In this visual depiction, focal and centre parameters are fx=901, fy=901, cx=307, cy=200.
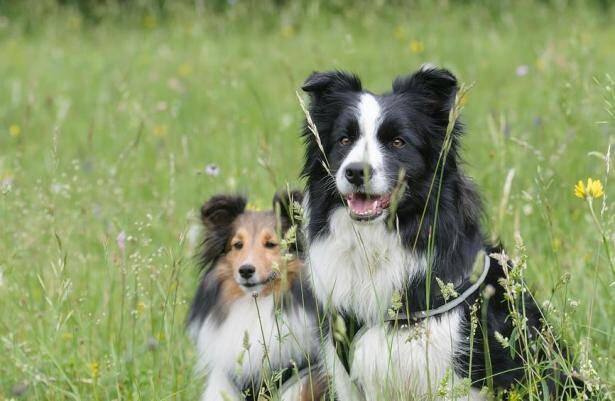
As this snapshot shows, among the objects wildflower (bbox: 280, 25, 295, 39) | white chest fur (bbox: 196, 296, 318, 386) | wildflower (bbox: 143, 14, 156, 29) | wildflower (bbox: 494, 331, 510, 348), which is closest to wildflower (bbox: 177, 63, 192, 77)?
wildflower (bbox: 280, 25, 295, 39)

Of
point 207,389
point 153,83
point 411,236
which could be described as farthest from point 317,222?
point 153,83

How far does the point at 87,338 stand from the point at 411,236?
1.53m

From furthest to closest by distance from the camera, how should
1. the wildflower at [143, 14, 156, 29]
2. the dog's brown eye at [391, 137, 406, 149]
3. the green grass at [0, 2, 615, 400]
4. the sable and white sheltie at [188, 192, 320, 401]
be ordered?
the wildflower at [143, 14, 156, 29], the sable and white sheltie at [188, 192, 320, 401], the green grass at [0, 2, 615, 400], the dog's brown eye at [391, 137, 406, 149]

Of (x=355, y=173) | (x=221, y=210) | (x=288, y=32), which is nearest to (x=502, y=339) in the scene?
(x=355, y=173)

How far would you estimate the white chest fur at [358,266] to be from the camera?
3.31m

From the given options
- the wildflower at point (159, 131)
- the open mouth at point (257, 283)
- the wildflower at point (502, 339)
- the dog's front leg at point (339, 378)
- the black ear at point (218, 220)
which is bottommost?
the dog's front leg at point (339, 378)

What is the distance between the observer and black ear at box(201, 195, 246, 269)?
4211 mm

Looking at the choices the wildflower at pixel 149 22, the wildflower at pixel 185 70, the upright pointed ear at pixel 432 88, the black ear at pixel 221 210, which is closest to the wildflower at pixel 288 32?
the wildflower at pixel 185 70

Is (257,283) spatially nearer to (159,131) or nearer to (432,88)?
(432,88)

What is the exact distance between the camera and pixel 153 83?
9.62 meters

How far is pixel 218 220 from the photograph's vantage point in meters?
4.25

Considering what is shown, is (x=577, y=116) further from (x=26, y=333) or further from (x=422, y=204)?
(x=26, y=333)

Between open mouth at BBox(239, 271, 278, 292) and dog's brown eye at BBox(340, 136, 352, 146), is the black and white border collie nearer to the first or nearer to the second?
dog's brown eye at BBox(340, 136, 352, 146)

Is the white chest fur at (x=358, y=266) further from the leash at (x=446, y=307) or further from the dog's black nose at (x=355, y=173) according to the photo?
the dog's black nose at (x=355, y=173)
